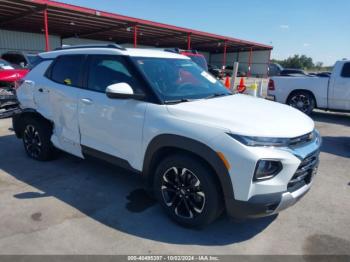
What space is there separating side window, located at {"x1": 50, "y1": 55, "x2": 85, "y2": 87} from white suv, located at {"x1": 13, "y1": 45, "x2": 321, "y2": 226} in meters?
0.02

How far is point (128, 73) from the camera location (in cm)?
350

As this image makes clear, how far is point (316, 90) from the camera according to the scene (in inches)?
383

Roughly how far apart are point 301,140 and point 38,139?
3.98 meters

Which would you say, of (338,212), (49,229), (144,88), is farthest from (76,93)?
(338,212)

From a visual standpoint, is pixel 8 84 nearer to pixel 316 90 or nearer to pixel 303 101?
pixel 303 101

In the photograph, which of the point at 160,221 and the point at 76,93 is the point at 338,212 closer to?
the point at 160,221

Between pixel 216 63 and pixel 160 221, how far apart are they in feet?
167

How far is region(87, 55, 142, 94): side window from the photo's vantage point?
11.5ft

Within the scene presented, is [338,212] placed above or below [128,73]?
below

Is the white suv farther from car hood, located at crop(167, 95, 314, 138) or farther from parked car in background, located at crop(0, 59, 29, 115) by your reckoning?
parked car in background, located at crop(0, 59, 29, 115)

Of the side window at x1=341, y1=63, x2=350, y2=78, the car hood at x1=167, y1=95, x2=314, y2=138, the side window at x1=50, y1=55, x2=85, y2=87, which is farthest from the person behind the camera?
the side window at x1=341, y1=63, x2=350, y2=78

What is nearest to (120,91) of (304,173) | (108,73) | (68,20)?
(108,73)

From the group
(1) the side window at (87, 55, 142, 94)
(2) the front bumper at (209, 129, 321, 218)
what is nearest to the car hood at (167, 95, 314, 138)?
(2) the front bumper at (209, 129, 321, 218)

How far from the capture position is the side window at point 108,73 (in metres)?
3.49
